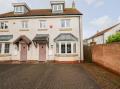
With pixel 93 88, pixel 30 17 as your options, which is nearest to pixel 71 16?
pixel 30 17

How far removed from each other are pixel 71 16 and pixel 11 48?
10.5 meters

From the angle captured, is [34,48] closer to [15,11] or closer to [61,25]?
[61,25]

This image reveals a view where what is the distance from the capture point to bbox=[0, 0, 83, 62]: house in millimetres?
21938

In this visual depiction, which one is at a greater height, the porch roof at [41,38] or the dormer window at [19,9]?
the dormer window at [19,9]

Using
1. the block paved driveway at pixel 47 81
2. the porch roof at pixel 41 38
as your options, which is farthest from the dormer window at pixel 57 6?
the block paved driveway at pixel 47 81

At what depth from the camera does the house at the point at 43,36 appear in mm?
21938

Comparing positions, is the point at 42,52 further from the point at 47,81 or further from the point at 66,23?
the point at 47,81

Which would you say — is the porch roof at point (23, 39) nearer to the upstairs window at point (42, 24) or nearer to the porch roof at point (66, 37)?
the upstairs window at point (42, 24)

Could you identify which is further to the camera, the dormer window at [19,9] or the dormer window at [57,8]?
the dormer window at [19,9]

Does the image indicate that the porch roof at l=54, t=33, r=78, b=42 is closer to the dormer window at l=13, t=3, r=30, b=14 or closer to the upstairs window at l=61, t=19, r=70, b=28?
the upstairs window at l=61, t=19, r=70, b=28

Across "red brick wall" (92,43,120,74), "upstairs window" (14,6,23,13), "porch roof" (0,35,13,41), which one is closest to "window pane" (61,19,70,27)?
"upstairs window" (14,6,23,13)

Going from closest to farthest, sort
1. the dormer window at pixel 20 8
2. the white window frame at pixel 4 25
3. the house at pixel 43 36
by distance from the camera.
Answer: the house at pixel 43 36 < the white window frame at pixel 4 25 < the dormer window at pixel 20 8

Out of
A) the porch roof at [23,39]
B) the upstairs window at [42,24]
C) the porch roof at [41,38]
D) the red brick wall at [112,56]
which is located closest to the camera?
the red brick wall at [112,56]

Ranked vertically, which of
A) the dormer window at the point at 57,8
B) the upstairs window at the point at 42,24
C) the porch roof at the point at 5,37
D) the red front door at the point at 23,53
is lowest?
the red front door at the point at 23,53
